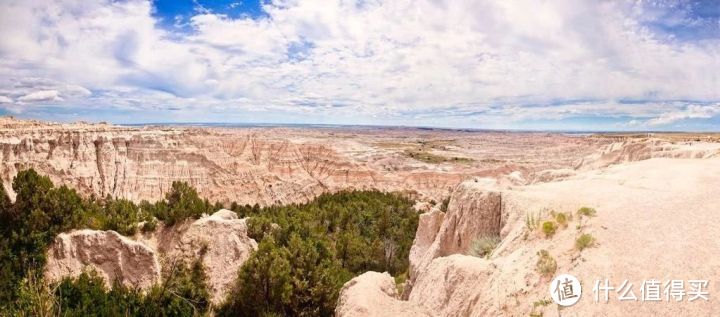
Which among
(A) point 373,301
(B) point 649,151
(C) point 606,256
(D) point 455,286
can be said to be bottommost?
(A) point 373,301

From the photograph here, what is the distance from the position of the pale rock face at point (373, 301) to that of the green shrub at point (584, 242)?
4419mm

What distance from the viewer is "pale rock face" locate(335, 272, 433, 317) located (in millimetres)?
12000

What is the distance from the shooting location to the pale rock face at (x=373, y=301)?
1200 centimetres

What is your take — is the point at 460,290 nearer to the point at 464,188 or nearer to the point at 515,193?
the point at 515,193

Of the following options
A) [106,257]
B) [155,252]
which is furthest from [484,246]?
[106,257]

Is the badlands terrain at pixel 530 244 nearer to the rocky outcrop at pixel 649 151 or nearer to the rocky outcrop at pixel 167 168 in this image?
the rocky outcrop at pixel 649 151

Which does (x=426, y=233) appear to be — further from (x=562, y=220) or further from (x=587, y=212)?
(x=587, y=212)

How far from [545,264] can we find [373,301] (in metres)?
5.86

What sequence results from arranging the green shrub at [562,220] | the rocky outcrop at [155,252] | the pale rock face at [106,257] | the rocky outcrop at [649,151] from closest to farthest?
the green shrub at [562,220] → the pale rock face at [106,257] → the rocky outcrop at [155,252] → the rocky outcrop at [649,151]

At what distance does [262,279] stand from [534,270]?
1188 centimetres

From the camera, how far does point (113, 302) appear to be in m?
15.7

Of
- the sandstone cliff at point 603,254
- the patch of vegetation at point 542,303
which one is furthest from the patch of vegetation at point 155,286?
the patch of vegetation at point 542,303

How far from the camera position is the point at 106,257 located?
19.1m

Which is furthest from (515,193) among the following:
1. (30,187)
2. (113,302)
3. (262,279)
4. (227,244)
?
(30,187)
